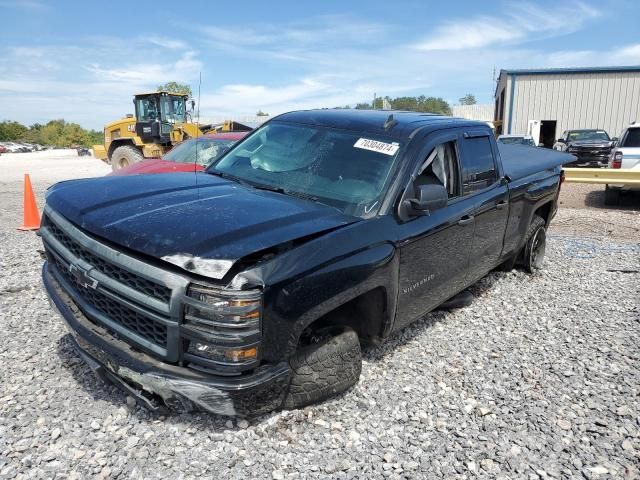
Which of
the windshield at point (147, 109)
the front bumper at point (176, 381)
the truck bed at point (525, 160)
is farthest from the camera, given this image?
the windshield at point (147, 109)

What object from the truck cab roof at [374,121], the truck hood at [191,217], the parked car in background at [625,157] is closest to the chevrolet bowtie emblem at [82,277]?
the truck hood at [191,217]

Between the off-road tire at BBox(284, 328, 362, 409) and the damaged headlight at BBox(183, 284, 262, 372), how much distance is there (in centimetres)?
49

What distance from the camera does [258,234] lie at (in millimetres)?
2377

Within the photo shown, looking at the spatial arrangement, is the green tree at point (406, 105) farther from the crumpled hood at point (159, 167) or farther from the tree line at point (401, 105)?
the crumpled hood at point (159, 167)

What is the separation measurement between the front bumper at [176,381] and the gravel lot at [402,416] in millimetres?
307

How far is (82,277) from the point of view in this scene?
8.64ft

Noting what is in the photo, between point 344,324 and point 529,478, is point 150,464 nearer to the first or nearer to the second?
point 344,324

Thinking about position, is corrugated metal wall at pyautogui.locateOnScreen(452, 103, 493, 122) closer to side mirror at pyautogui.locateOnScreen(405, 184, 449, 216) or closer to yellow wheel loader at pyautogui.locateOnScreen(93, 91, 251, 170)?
yellow wheel loader at pyautogui.locateOnScreen(93, 91, 251, 170)

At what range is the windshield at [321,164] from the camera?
316 centimetres

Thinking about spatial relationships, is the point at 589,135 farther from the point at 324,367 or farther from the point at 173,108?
the point at 324,367

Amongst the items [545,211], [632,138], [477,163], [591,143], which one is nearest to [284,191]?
[477,163]

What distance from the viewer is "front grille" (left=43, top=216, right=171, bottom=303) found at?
89.7 inches

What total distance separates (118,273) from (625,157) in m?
11.1

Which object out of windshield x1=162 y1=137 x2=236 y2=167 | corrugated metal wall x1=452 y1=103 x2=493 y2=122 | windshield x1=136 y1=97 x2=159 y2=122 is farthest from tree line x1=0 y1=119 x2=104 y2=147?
windshield x1=162 y1=137 x2=236 y2=167
